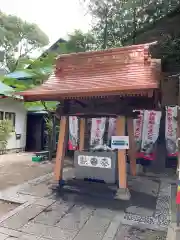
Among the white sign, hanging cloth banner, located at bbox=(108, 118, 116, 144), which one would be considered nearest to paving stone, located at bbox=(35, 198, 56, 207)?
the white sign

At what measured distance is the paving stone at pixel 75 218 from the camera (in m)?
4.50

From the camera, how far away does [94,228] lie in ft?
14.6

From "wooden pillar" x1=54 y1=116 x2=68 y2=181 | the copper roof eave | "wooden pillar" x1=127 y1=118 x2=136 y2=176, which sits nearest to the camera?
the copper roof eave

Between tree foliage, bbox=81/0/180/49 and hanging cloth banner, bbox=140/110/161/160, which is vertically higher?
tree foliage, bbox=81/0/180/49

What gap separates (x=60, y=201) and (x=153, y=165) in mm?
5192

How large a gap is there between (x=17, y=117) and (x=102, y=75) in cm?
961

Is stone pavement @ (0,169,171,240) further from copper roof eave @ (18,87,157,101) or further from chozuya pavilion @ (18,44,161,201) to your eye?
copper roof eave @ (18,87,157,101)

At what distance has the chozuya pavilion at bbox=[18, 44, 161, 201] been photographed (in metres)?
5.62

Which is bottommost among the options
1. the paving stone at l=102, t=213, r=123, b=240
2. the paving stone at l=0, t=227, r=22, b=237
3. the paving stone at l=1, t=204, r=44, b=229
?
the paving stone at l=102, t=213, r=123, b=240

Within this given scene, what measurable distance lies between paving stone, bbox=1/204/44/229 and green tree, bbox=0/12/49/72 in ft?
72.4

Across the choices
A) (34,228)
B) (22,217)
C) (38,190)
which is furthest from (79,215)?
(38,190)

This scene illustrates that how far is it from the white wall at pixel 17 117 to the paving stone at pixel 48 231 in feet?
32.4

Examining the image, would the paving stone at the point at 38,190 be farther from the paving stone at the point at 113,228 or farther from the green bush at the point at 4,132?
the green bush at the point at 4,132

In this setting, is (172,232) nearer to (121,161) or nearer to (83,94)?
(121,161)
